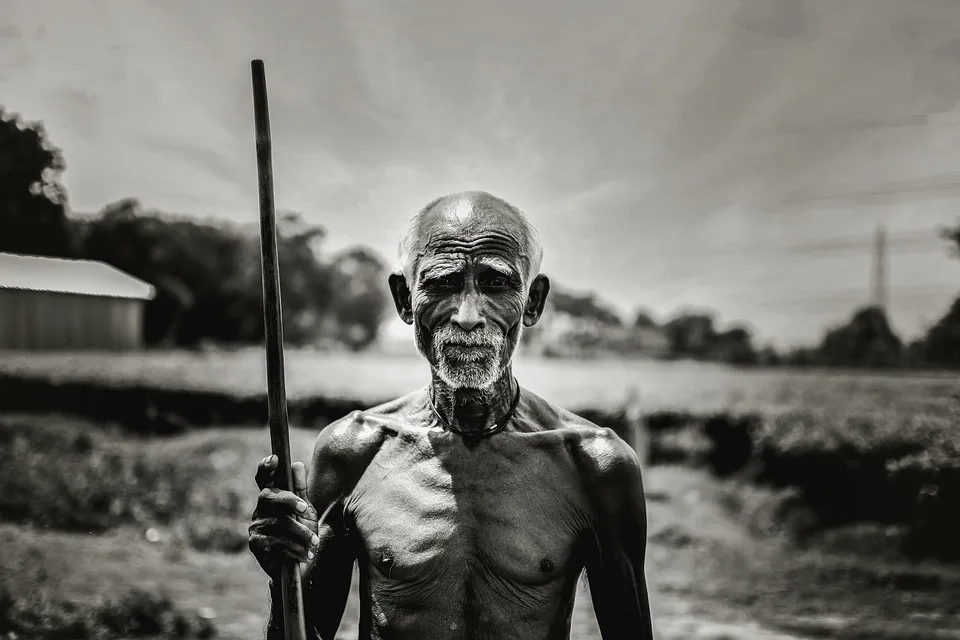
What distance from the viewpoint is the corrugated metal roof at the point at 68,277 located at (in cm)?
850

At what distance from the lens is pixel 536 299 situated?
2414 millimetres

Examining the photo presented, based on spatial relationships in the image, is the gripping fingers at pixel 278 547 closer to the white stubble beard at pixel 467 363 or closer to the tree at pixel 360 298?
the white stubble beard at pixel 467 363

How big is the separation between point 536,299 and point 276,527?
1.02 m

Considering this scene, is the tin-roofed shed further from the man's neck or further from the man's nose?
the man's nose

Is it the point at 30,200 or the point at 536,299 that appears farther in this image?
the point at 30,200

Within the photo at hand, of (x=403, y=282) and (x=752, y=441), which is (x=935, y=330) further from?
(x=403, y=282)

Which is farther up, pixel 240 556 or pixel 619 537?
pixel 619 537

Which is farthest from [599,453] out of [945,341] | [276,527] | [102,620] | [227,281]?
[227,281]

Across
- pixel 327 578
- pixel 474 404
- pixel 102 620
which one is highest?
pixel 474 404

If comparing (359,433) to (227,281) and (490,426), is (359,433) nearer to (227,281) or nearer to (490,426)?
(490,426)

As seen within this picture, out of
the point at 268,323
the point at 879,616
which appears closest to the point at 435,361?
the point at 268,323

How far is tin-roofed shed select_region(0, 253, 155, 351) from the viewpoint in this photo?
853cm

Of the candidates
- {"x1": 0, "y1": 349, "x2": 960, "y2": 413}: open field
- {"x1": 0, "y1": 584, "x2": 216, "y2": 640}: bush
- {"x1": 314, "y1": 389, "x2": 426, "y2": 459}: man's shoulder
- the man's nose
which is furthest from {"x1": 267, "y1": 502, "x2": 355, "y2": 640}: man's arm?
{"x1": 0, "y1": 349, "x2": 960, "y2": 413}: open field

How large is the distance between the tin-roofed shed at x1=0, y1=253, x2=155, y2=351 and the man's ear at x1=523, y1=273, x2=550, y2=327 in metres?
7.87
